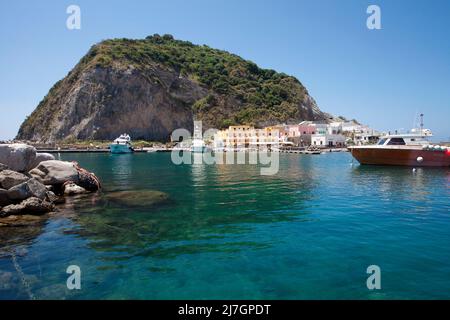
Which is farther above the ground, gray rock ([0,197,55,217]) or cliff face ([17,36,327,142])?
cliff face ([17,36,327,142])

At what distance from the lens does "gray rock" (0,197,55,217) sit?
12.8 m

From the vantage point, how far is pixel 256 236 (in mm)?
10562

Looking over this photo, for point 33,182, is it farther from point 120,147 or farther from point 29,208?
point 120,147

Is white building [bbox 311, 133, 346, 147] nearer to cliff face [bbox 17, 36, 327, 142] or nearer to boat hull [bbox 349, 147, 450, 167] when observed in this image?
cliff face [bbox 17, 36, 327, 142]

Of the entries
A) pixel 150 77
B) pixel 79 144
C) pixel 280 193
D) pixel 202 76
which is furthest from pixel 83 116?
pixel 280 193

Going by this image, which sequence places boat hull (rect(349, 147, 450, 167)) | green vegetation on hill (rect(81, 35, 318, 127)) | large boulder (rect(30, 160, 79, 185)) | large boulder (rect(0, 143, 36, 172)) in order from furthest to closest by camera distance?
green vegetation on hill (rect(81, 35, 318, 127)) → boat hull (rect(349, 147, 450, 167)) → large boulder (rect(30, 160, 79, 185)) → large boulder (rect(0, 143, 36, 172))

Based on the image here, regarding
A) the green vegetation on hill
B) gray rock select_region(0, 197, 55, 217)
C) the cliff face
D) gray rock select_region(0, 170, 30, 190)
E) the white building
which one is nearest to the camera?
gray rock select_region(0, 197, 55, 217)

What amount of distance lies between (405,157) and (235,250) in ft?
117

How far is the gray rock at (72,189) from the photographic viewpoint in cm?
1864

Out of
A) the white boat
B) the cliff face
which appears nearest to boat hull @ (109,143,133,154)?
the white boat

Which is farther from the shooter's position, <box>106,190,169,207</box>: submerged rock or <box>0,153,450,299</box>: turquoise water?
<box>106,190,169,207</box>: submerged rock

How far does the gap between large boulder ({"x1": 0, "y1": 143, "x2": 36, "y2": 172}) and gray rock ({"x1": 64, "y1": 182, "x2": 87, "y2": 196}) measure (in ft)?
7.95
